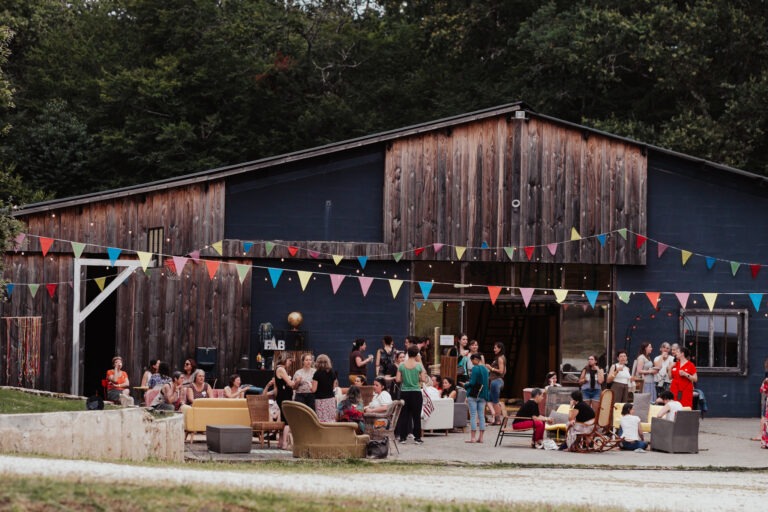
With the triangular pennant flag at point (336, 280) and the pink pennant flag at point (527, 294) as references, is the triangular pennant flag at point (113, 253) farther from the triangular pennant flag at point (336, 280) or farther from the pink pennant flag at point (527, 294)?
the pink pennant flag at point (527, 294)

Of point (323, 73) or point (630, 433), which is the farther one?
point (323, 73)

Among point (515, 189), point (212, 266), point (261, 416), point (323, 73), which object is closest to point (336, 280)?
point (212, 266)

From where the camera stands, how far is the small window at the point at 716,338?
26.5 m

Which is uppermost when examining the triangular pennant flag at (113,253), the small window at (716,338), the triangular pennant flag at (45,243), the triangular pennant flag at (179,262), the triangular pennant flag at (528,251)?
the triangular pennant flag at (528,251)

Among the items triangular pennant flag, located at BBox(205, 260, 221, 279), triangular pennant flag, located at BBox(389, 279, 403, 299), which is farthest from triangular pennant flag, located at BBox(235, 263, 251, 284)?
triangular pennant flag, located at BBox(389, 279, 403, 299)

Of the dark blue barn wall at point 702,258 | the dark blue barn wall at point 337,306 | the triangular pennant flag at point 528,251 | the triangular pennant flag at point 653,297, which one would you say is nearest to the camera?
the dark blue barn wall at point 337,306

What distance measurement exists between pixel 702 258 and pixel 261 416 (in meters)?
12.1

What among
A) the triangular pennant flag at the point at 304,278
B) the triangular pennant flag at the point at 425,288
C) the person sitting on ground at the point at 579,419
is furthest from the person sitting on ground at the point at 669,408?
the triangular pennant flag at the point at 304,278

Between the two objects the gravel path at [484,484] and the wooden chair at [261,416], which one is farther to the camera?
the wooden chair at [261,416]

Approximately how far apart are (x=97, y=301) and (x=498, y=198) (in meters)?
8.65

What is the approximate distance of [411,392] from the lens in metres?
19.5

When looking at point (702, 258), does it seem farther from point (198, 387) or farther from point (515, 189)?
point (198, 387)

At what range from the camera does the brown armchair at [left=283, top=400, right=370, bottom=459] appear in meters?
16.8

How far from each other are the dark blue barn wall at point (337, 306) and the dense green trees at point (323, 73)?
14189 millimetres
